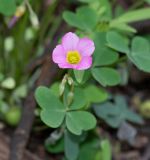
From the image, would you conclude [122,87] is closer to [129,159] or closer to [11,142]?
[129,159]

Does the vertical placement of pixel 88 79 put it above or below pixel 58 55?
below

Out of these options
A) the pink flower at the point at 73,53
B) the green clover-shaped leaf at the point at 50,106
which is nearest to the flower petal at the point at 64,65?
the pink flower at the point at 73,53

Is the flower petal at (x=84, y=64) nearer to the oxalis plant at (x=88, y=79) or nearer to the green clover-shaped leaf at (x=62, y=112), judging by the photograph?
the oxalis plant at (x=88, y=79)

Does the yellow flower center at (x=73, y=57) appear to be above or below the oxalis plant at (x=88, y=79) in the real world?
above

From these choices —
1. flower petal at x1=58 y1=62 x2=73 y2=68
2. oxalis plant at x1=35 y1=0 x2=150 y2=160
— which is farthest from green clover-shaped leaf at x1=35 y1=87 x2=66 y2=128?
flower petal at x1=58 y1=62 x2=73 y2=68

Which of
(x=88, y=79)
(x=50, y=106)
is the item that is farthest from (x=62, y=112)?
(x=88, y=79)

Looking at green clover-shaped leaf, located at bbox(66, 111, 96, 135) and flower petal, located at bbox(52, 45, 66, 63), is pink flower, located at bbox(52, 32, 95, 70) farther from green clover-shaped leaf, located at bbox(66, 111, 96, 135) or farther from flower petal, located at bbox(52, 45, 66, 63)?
green clover-shaped leaf, located at bbox(66, 111, 96, 135)

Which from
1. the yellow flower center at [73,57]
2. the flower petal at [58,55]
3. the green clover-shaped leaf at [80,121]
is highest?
the flower petal at [58,55]

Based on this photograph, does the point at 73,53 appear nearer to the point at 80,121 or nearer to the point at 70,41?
the point at 70,41
